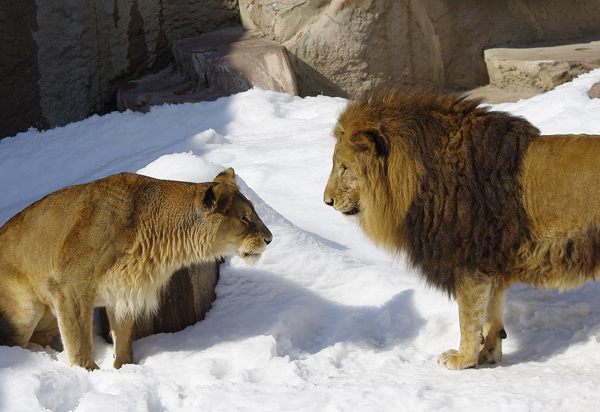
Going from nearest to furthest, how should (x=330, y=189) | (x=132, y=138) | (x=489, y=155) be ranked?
(x=489, y=155)
(x=330, y=189)
(x=132, y=138)

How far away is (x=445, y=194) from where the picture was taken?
3.04 metres

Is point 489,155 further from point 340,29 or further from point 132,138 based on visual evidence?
point 340,29

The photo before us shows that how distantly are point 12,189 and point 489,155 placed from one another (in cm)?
522

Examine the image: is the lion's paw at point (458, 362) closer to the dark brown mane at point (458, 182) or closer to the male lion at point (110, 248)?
the dark brown mane at point (458, 182)

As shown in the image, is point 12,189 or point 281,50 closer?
point 12,189

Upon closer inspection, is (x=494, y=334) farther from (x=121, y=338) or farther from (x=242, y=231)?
(x=121, y=338)

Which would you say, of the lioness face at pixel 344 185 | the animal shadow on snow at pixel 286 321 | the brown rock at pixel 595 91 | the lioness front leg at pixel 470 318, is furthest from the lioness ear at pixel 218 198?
the brown rock at pixel 595 91

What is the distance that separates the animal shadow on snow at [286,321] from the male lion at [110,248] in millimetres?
379

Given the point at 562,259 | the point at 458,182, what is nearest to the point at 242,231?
the point at 458,182

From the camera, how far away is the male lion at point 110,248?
3.16 m

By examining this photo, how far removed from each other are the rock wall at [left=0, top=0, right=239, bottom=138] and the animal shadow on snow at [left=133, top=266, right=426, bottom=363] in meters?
5.76

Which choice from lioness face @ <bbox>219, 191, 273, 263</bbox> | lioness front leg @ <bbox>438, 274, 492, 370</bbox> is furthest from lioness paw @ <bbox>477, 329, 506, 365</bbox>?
lioness face @ <bbox>219, 191, 273, 263</bbox>

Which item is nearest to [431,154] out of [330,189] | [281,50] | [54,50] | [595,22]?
[330,189]

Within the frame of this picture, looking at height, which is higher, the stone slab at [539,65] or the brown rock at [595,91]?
the brown rock at [595,91]
